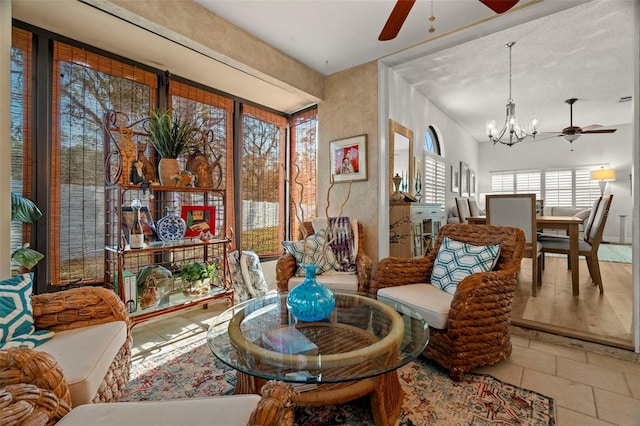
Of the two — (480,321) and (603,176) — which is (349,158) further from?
(603,176)

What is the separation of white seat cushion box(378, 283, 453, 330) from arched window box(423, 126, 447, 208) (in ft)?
8.72

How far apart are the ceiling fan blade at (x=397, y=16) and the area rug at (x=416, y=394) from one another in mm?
2159

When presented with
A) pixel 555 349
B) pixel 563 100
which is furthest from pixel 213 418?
pixel 563 100

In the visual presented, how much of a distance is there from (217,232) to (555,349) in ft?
11.0

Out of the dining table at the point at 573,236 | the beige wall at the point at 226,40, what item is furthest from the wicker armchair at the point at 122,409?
the dining table at the point at 573,236

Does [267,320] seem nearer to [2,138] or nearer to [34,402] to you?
[34,402]

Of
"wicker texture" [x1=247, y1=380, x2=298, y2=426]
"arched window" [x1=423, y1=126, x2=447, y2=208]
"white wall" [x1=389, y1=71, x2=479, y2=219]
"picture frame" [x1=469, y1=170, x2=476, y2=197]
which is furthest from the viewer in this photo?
"picture frame" [x1=469, y1=170, x2=476, y2=197]

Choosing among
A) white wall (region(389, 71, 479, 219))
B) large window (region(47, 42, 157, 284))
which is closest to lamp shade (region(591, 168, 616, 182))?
white wall (region(389, 71, 479, 219))

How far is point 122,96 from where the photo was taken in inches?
107

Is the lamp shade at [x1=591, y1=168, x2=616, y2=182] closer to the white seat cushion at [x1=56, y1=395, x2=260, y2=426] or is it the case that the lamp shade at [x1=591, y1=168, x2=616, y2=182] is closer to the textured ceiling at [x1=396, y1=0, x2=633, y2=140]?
the textured ceiling at [x1=396, y1=0, x2=633, y2=140]

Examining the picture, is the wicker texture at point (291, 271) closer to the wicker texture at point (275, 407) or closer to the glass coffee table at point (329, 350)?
the glass coffee table at point (329, 350)

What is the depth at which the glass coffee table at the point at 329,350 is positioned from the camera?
3.51ft

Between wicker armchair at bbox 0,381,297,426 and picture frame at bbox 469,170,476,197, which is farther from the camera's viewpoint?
picture frame at bbox 469,170,476,197

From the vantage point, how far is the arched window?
4.51 meters
